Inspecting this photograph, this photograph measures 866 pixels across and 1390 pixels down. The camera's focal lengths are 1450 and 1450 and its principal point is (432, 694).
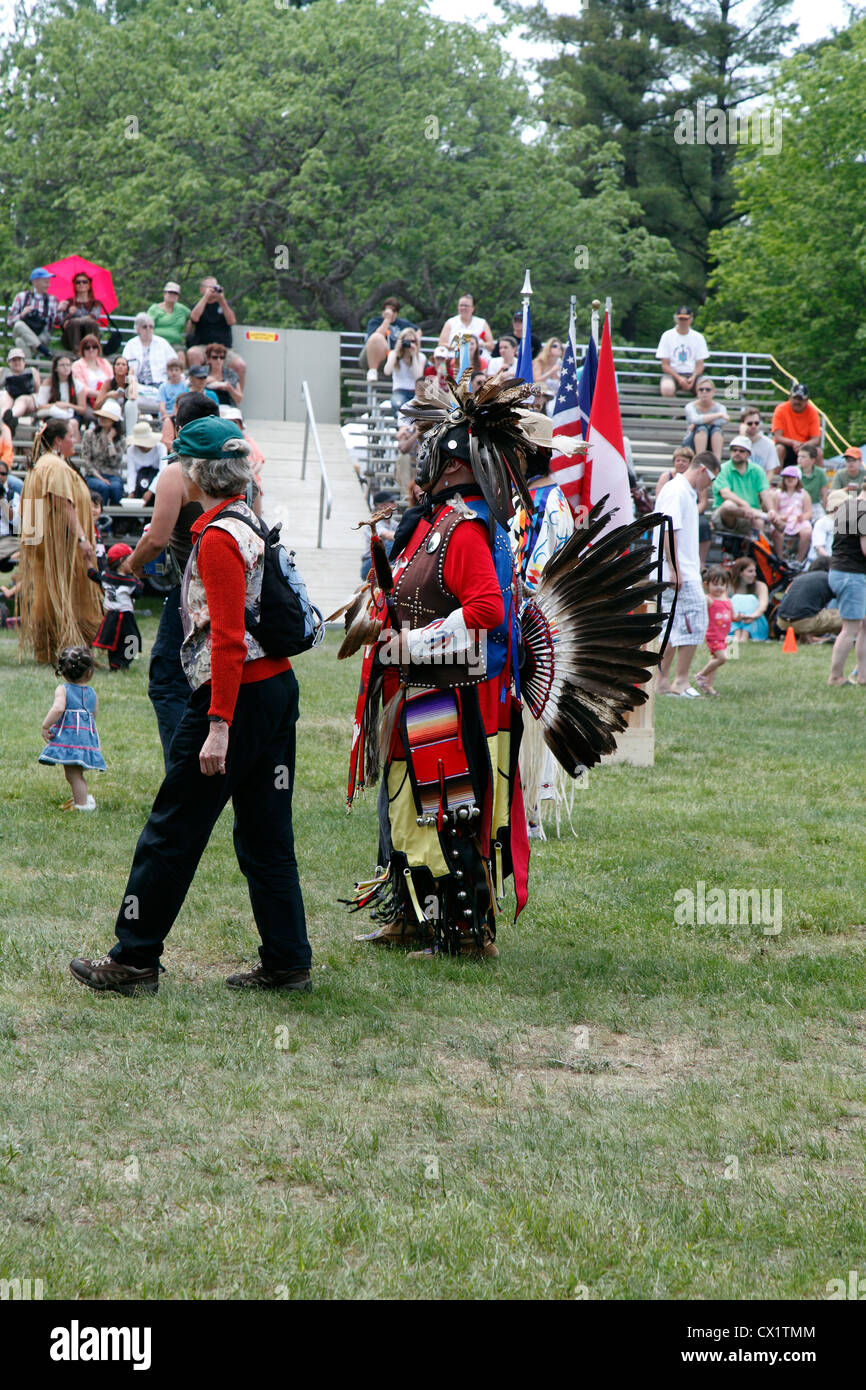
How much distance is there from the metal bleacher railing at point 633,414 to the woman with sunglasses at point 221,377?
5.53 ft

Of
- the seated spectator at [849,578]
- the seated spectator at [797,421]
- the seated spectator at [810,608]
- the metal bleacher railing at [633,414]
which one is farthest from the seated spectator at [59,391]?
the seated spectator at [797,421]

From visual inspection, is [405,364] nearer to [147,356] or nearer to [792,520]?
[147,356]

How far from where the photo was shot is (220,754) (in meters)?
4.41

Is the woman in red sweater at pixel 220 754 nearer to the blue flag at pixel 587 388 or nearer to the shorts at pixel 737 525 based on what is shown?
the blue flag at pixel 587 388

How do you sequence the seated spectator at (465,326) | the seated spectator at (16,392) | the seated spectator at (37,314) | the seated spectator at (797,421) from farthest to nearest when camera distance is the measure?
the seated spectator at (797,421), the seated spectator at (37,314), the seated spectator at (465,326), the seated spectator at (16,392)

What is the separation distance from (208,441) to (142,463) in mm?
11641

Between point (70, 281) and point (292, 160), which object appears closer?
point (70, 281)

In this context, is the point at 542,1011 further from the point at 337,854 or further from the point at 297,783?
the point at 297,783

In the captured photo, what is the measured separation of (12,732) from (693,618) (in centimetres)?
536

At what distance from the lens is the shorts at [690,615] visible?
11.5m

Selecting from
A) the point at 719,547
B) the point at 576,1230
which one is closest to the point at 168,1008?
the point at 576,1230

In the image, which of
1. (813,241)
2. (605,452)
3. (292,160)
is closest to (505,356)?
(605,452)

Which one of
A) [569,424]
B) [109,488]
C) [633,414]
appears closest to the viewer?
[569,424]

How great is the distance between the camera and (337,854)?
6.68m
